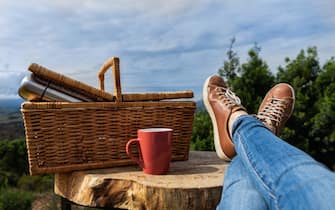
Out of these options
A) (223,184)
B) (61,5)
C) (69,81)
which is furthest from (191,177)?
(61,5)

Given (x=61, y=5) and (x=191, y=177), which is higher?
(x=61, y=5)

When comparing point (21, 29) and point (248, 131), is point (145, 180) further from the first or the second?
point (21, 29)

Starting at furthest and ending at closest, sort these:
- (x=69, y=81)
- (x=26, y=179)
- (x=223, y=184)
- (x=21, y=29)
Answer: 1. (x=21, y=29)
2. (x=26, y=179)
3. (x=69, y=81)
4. (x=223, y=184)

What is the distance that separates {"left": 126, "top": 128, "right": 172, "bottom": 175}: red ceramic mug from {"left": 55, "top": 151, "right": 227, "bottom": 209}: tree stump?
0.07ft

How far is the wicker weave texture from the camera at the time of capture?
91 cm

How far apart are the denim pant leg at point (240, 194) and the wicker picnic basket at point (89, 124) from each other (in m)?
0.31

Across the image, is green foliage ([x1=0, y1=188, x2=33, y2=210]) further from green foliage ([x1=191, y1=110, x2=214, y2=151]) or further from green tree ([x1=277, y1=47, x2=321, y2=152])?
green tree ([x1=277, y1=47, x2=321, y2=152])

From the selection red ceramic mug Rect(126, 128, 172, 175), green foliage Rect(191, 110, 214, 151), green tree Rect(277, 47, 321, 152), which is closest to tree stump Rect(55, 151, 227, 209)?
red ceramic mug Rect(126, 128, 172, 175)

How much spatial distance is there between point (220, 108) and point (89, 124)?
1.25ft

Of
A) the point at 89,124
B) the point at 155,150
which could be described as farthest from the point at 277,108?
the point at 89,124

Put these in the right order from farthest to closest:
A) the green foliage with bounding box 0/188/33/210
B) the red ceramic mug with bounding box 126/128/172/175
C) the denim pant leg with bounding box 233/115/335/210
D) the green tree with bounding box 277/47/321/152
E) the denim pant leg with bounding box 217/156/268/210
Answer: the green tree with bounding box 277/47/321/152, the green foliage with bounding box 0/188/33/210, the red ceramic mug with bounding box 126/128/172/175, the denim pant leg with bounding box 217/156/268/210, the denim pant leg with bounding box 233/115/335/210

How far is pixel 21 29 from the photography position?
2.42m

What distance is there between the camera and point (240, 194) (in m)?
0.72

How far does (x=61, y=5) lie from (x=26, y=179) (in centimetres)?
104
